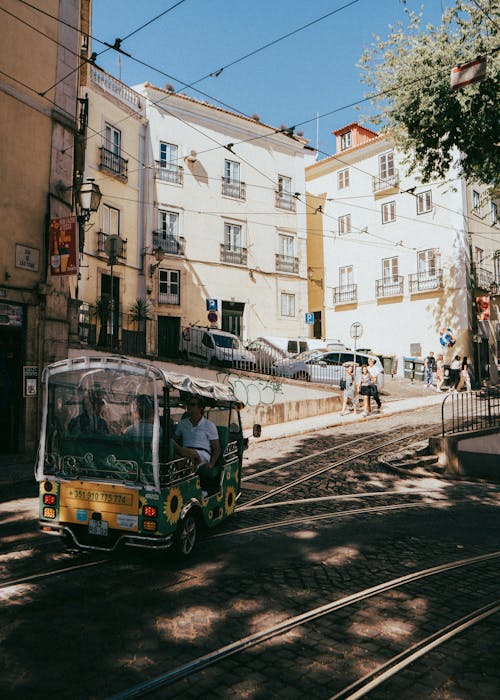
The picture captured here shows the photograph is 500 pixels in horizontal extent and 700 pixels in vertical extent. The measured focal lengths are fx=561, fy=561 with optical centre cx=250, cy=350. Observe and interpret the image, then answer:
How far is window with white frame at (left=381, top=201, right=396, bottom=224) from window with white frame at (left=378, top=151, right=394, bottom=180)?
1607 millimetres

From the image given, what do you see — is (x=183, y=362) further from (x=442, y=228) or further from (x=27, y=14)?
(x=442, y=228)

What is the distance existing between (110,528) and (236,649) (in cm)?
206

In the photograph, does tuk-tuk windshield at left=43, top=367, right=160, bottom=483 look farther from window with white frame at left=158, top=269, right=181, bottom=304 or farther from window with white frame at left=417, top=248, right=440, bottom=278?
window with white frame at left=417, top=248, right=440, bottom=278

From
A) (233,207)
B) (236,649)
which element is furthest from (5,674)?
Answer: (233,207)

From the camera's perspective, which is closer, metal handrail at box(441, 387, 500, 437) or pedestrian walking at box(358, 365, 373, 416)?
metal handrail at box(441, 387, 500, 437)

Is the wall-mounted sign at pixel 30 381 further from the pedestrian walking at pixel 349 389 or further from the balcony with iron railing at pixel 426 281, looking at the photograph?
the balcony with iron railing at pixel 426 281

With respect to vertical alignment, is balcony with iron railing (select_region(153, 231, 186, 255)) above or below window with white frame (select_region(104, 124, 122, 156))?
below

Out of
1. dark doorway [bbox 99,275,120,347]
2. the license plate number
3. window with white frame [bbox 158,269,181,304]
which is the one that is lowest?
the license plate number

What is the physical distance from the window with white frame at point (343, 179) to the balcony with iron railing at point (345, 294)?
20.6 feet

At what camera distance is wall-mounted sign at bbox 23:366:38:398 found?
13.2m

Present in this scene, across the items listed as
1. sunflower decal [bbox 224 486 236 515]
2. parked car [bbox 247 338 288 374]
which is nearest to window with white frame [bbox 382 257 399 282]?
parked car [bbox 247 338 288 374]

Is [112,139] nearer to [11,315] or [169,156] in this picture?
[169,156]

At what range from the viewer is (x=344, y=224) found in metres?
35.4

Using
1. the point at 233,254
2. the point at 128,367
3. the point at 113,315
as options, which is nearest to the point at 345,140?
the point at 233,254
